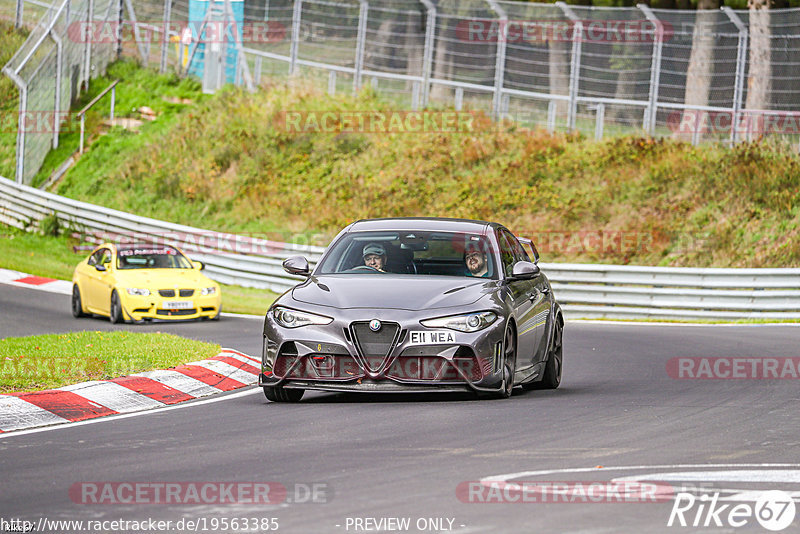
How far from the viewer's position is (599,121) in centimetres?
3203

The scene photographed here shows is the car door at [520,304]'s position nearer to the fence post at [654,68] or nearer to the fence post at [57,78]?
the fence post at [654,68]

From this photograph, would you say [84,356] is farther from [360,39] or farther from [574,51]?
[360,39]

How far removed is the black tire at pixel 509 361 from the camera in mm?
10234

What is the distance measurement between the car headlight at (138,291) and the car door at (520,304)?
10260 millimetres

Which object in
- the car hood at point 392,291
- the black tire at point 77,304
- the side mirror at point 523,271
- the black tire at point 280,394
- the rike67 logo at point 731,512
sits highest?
the side mirror at point 523,271

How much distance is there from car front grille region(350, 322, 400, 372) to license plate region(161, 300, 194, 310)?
1137 cm

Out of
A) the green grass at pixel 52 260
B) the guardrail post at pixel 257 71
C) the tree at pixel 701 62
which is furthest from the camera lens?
the guardrail post at pixel 257 71

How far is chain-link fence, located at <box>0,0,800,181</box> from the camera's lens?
2905cm

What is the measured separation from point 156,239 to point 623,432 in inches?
843

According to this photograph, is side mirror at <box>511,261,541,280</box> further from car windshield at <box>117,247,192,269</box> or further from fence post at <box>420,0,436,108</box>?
fence post at <box>420,0,436,108</box>

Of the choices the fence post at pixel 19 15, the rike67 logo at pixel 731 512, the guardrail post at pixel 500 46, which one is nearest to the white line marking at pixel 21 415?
the rike67 logo at pixel 731 512

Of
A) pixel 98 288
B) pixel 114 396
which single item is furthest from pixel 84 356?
pixel 98 288

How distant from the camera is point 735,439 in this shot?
8.38 meters

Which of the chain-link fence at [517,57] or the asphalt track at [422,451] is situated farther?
the chain-link fence at [517,57]
